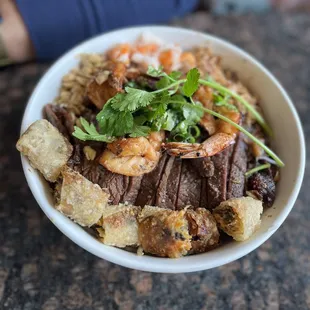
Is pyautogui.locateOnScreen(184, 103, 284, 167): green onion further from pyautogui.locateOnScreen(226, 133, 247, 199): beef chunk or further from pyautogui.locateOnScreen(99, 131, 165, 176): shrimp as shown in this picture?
pyautogui.locateOnScreen(99, 131, 165, 176): shrimp

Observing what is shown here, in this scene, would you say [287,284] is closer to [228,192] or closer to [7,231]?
[228,192]

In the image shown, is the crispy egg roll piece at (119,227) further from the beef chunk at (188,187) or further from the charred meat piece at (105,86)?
the charred meat piece at (105,86)

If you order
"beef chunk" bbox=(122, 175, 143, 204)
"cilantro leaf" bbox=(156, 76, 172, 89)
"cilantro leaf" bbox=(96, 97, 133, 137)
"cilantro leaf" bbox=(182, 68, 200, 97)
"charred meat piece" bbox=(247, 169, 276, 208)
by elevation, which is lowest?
"charred meat piece" bbox=(247, 169, 276, 208)

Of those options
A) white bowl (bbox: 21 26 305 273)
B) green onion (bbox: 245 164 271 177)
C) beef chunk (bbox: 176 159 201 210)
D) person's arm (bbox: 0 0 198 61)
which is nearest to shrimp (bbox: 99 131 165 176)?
beef chunk (bbox: 176 159 201 210)

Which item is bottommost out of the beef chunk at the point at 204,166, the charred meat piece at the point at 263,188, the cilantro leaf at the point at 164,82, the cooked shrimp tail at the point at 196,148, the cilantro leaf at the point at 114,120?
the charred meat piece at the point at 263,188

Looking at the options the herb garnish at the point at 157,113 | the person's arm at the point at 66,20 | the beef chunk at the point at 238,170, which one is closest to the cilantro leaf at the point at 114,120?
the herb garnish at the point at 157,113

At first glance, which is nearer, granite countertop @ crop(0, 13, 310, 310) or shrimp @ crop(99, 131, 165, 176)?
shrimp @ crop(99, 131, 165, 176)

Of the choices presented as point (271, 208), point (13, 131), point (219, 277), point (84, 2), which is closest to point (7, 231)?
point (13, 131)
